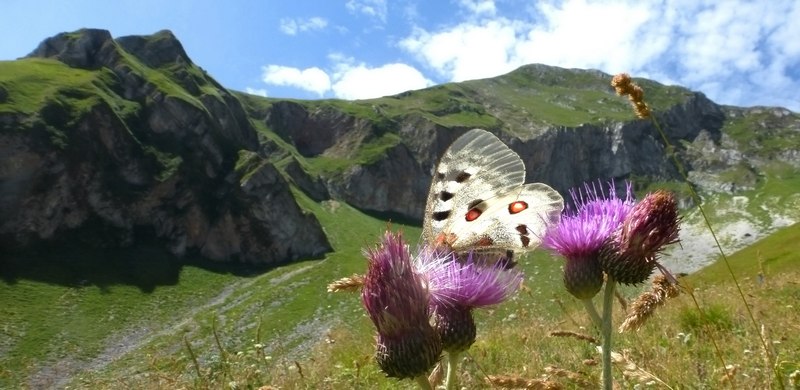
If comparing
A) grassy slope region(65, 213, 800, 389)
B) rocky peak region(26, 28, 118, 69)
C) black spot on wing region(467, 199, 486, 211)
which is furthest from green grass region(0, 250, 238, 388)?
black spot on wing region(467, 199, 486, 211)

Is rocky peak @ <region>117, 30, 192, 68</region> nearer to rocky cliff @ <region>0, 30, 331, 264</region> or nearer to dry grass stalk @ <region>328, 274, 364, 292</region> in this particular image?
rocky cliff @ <region>0, 30, 331, 264</region>

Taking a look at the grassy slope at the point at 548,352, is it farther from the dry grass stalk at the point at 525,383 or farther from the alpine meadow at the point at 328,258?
the dry grass stalk at the point at 525,383

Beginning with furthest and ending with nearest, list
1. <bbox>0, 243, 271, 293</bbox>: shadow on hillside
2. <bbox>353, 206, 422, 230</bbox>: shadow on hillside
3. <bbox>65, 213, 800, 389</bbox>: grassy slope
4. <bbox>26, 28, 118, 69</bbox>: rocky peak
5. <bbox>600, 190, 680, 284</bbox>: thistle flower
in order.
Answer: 1. <bbox>353, 206, 422, 230</bbox>: shadow on hillside
2. <bbox>26, 28, 118, 69</bbox>: rocky peak
3. <bbox>0, 243, 271, 293</bbox>: shadow on hillside
4. <bbox>65, 213, 800, 389</bbox>: grassy slope
5. <bbox>600, 190, 680, 284</bbox>: thistle flower

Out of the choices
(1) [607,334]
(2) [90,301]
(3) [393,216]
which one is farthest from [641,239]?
(3) [393,216]

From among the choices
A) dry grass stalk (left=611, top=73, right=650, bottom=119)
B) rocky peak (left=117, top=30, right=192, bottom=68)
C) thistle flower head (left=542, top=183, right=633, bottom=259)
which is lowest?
thistle flower head (left=542, top=183, right=633, bottom=259)

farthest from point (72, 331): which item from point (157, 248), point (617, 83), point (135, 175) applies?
point (617, 83)

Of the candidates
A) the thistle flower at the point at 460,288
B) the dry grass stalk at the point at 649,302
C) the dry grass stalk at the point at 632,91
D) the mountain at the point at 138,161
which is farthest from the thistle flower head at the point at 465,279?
the mountain at the point at 138,161
